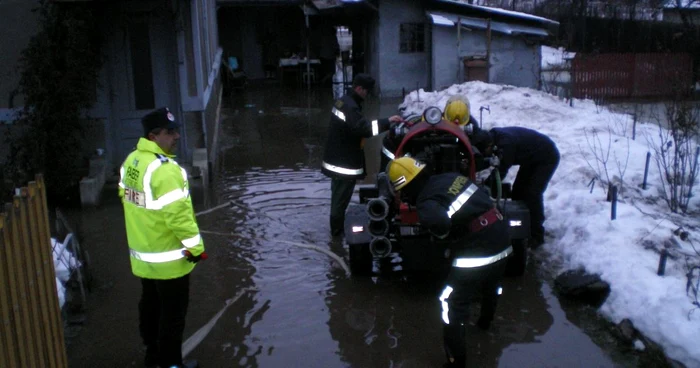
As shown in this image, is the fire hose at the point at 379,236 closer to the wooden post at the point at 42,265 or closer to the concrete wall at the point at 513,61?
the wooden post at the point at 42,265

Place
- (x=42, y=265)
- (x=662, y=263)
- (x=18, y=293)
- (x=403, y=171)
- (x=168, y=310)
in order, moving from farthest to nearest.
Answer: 1. (x=662, y=263)
2. (x=403, y=171)
3. (x=168, y=310)
4. (x=42, y=265)
5. (x=18, y=293)

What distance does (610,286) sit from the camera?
19.8 ft

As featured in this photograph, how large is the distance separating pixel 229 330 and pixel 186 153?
547 centimetres

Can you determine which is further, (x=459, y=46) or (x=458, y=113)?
(x=459, y=46)

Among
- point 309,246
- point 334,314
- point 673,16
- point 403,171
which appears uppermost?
point 673,16

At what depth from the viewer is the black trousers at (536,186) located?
742 cm

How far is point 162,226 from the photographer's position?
4629 millimetres

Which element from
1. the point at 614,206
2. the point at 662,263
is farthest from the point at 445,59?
the point at 662,263

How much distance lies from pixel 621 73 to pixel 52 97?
62.1 feet

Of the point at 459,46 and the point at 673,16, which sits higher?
the point at 673,16

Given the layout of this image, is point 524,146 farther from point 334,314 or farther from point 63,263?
point 63,263

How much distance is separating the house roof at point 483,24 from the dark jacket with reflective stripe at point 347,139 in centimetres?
1429

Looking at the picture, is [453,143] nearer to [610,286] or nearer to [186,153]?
[610,286]

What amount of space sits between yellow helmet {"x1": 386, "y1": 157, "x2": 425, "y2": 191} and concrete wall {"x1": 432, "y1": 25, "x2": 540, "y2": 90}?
57.2 feet
